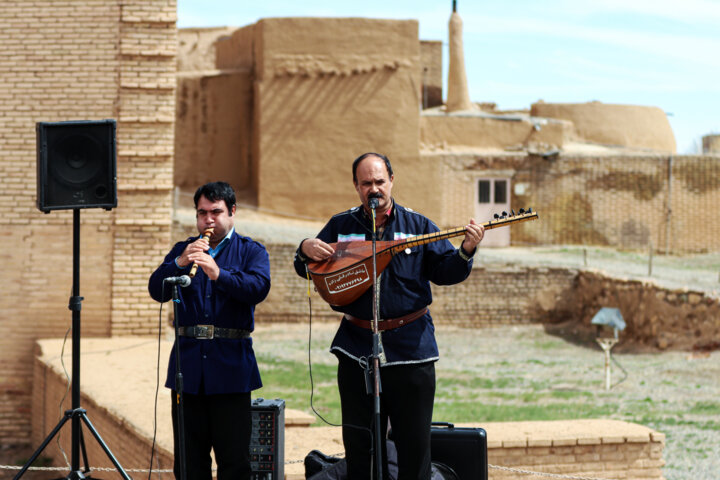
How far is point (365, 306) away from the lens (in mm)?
4371

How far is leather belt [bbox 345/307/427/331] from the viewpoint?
433 cm

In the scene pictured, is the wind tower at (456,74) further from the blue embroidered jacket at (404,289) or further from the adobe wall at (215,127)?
the blue embroidered jacket at (404,289)

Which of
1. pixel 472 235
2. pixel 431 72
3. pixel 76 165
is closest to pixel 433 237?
pixel 472 235

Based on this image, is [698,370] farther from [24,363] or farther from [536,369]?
[24,363]

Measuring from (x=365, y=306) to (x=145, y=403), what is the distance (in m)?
4.49

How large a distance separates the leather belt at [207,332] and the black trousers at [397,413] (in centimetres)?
64

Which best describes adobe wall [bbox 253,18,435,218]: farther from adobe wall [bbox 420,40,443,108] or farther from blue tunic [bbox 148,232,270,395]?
blue tunic [bbox 148,232,270,395]

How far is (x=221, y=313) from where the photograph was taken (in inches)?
183

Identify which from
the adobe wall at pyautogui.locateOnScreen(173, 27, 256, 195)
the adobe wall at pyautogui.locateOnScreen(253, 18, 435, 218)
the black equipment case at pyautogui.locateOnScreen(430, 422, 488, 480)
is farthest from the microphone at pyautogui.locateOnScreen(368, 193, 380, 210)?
the adobe wall at pyautogui.locateOnScreen(173, 27, 256, 195)

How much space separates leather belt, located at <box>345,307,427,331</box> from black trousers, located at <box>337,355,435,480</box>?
18 cm

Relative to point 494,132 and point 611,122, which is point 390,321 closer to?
point 494,132

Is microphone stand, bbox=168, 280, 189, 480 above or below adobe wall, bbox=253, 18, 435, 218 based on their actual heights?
below

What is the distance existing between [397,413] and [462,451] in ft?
2.48

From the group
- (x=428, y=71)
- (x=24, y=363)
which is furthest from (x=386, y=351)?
(x=428, y=71)
